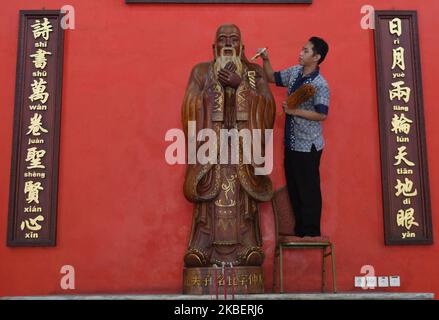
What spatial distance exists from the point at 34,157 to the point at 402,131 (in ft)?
7.62

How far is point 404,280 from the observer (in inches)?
145

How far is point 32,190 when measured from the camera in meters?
3.71

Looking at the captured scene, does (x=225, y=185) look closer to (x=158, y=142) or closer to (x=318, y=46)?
(x=158, y=142)

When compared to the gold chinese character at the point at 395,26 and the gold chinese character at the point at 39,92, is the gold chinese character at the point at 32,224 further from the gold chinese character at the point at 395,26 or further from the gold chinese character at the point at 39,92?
the gold chinese character at the point at 395,26

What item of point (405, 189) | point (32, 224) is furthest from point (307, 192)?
point (32, 224)

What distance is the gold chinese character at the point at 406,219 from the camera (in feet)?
12.2

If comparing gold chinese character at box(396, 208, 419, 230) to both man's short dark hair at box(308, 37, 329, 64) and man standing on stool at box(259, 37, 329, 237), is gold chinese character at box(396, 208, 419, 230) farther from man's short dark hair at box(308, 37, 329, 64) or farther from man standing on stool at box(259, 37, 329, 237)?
man's short dark hair at box(308, 37, 329, 64)

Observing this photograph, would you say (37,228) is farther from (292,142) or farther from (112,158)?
(292,142)

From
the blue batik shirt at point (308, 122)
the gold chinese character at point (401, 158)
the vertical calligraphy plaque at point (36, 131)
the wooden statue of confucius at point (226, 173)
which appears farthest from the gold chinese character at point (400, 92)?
the vertical calligraphy plaque at point (36, 131)

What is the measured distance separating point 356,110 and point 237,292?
146 cm

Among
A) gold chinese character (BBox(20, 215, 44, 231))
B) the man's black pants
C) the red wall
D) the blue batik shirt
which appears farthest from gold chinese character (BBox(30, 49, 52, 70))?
the man's black pants
